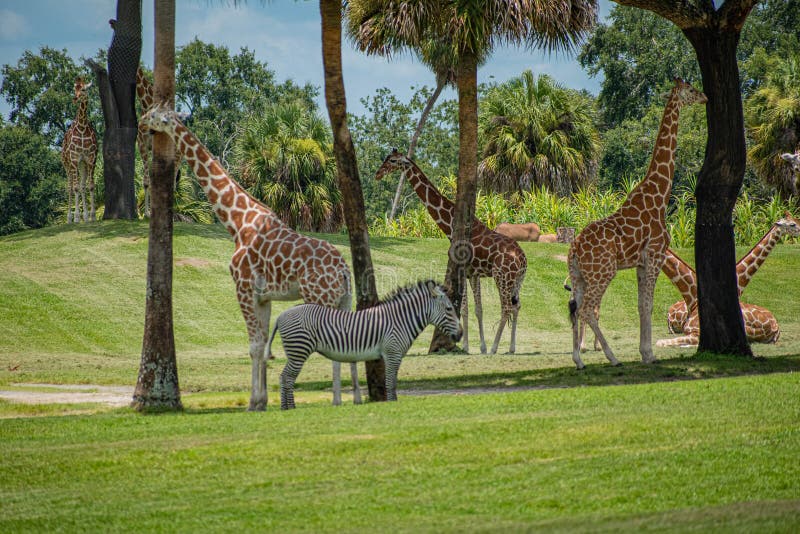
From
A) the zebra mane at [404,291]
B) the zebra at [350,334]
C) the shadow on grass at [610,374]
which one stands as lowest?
the shadow on grass at [610,374]

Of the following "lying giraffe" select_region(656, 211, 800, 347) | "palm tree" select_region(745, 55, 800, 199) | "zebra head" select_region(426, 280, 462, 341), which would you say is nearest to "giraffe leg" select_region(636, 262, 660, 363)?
"lying giraffe" select_region(656, 211, 800, 347)

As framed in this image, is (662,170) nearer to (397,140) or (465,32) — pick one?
(465,32)

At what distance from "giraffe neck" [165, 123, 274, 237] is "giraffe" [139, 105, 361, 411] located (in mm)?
15

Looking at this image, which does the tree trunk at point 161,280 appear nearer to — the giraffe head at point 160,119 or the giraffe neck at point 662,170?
the giraffe head at point 160,119

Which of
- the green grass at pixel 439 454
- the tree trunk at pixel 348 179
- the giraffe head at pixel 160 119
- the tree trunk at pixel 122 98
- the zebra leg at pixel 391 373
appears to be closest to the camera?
the green grass at pixel 439 454

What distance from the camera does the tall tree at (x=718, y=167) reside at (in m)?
16.8

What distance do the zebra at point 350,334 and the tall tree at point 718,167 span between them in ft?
20.2

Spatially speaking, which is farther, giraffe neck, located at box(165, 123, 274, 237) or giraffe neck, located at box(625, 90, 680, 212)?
giraffe neck, located at box(625, 90, 680, 212)

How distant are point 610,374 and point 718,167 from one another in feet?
14.1

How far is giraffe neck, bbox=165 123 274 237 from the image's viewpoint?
1475 centimetres

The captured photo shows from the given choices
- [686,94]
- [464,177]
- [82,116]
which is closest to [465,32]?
[464,177]

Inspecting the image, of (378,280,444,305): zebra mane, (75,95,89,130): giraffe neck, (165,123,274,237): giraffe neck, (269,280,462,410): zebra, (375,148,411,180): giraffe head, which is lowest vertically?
(269,280,462,410): zebra

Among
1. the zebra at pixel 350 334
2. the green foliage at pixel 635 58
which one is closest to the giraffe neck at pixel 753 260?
the zebra at pixel 350 334

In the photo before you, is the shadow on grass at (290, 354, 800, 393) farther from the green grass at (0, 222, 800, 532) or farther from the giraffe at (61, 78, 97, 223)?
the giraffe at (61, 78, 97, 223)
